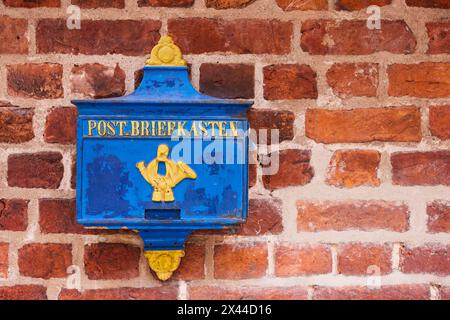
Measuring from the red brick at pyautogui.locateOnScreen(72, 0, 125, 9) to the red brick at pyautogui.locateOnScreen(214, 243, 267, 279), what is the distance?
0.52 m

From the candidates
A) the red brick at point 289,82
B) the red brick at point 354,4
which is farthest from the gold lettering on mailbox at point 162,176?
the red brick at point 354,4

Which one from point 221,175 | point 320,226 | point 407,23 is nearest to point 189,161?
point 221,175

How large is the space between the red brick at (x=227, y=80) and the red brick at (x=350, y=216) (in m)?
0.25

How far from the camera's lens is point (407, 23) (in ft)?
3.51

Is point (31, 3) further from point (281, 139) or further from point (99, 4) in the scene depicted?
point (281, 139)

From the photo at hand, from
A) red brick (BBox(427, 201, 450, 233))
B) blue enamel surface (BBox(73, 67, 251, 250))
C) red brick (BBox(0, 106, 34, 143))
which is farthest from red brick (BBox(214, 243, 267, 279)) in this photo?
red brick (BBox(0, 106, 34, 143))

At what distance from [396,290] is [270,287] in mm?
255

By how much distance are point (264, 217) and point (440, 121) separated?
40 cm

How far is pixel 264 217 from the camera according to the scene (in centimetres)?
108

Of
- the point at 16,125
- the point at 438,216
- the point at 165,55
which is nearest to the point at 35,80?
the point at 16,125

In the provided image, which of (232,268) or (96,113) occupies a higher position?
(96,113)

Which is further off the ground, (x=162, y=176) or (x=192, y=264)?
(x=162, y=176)
